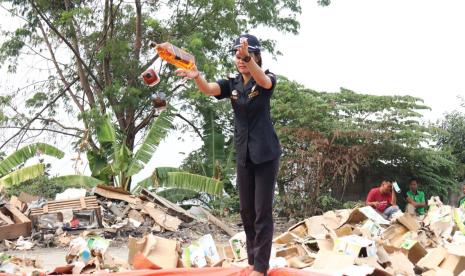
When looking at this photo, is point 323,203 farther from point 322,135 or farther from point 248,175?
point 248,175

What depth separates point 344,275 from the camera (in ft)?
12.6

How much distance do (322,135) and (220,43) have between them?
4.13 meters

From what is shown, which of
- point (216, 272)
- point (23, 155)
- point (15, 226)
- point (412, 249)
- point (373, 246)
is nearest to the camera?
point (216, 272)

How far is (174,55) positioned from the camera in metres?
3.13

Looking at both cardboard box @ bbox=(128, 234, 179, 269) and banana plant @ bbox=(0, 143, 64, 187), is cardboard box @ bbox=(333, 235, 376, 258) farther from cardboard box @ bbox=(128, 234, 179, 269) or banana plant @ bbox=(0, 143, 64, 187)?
banana plant @ bbox=(0, 143, 64, 187)

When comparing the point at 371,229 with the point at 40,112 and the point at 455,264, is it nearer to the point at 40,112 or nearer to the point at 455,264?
the point at 455,264

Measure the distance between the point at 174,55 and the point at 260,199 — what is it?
0.93m

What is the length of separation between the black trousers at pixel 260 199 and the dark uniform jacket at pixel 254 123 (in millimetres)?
62

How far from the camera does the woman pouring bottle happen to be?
3297 millimetres

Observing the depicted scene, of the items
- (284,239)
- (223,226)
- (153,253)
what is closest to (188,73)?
(153,253)

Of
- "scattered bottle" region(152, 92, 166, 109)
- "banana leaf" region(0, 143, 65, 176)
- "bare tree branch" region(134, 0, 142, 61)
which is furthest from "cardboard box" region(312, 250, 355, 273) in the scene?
"bare tree branch" region(134, 0, 142, 61)

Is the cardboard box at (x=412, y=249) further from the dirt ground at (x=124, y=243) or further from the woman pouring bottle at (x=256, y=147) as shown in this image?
the dirt ground at (x=124, y=243)

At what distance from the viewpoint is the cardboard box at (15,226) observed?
850 centimetres

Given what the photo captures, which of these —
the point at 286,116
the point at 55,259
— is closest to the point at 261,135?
the point at 55,259
